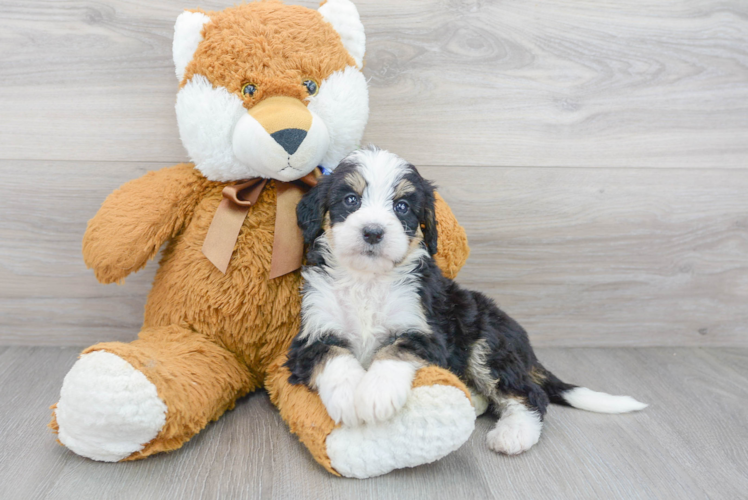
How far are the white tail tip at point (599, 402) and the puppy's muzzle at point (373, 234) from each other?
36.5 inches

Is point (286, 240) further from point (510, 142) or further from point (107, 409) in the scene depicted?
point (510, 142)

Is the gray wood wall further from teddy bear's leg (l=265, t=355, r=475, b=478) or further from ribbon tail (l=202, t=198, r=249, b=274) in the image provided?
teddy bear's leg (l=265, t=355, r=475, b=478)

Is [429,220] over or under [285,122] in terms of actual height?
under

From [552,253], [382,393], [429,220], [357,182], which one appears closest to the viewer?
[382,393]

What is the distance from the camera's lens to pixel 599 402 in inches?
72.6

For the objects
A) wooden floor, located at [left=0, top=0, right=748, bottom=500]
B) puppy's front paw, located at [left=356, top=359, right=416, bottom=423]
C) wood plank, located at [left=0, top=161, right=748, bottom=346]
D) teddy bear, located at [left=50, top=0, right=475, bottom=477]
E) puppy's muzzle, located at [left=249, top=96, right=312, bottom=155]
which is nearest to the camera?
puppy's front paw, located at [left=356, top=359, right=416, bottom=423]

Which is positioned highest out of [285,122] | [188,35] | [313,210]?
[188,35]

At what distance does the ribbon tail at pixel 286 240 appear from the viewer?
65.4 inches

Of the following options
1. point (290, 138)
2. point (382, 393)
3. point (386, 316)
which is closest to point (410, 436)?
point (382, 393)

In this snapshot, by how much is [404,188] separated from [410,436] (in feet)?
2.09

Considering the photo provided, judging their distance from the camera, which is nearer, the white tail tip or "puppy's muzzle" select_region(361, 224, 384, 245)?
"puppy's muzzle" select_region(361, 224, 384, 245)

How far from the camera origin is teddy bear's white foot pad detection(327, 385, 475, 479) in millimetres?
1370

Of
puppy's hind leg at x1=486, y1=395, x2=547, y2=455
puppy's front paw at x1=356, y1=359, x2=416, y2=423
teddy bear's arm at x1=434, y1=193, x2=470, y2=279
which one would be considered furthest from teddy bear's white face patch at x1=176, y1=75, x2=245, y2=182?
puppy's hind leg at x1=486, y1=395, x2=547, y2=455

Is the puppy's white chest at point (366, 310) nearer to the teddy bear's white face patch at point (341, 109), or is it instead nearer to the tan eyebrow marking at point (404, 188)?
the tan eyebrow marking at point (404, 188)
